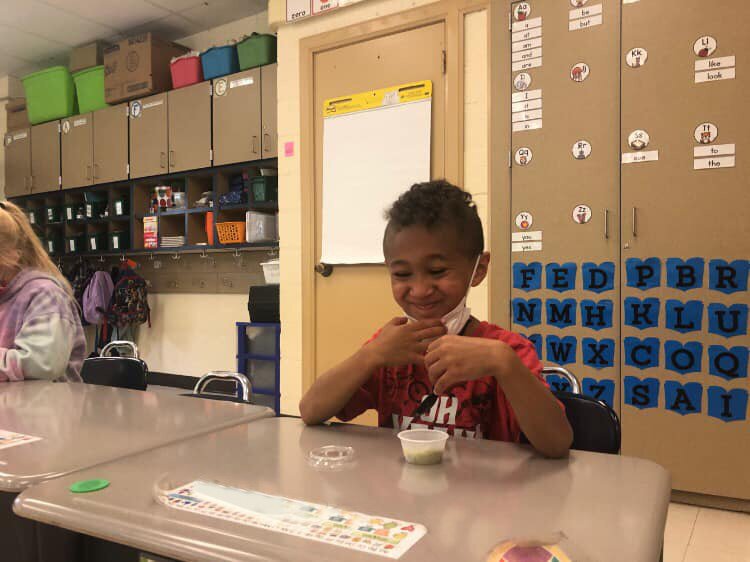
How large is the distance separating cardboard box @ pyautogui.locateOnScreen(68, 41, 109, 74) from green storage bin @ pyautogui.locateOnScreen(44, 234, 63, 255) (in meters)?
1.63

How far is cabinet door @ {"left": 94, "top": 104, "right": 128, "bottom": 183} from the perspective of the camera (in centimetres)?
506

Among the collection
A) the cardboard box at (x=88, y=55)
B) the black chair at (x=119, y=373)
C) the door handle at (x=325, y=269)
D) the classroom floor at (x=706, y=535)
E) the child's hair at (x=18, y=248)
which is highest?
the cardboard box at (x=88, y=55)

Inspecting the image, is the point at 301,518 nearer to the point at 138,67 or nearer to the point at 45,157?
the point at 138,67

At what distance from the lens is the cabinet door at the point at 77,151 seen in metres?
5.30

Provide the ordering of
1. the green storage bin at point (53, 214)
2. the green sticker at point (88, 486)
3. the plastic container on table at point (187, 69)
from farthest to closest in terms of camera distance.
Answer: the green storage bin at point (53, 214) < the plastic container on table at point (187, 69) < the green sticker at point (88, 486)

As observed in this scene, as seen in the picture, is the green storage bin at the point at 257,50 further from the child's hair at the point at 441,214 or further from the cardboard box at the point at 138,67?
the child's hair at the point at 441,214

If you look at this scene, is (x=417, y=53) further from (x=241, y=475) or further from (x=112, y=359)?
(x=241, y=475)

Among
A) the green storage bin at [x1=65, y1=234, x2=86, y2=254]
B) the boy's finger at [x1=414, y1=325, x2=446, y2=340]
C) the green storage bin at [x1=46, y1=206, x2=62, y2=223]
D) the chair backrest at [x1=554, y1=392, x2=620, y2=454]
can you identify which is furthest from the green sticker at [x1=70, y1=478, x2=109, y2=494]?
the green storage bin at [x1=46, y1=206, x2=62, y2=223]

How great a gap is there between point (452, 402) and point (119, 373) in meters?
1.34

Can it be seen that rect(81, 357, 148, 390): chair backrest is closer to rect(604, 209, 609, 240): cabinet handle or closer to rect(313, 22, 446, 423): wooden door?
rect(313, 22, 446, 423): wooden door

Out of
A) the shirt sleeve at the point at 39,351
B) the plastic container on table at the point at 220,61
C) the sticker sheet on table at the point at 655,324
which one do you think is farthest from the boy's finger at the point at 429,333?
the plastic container on table at the point at 220,61

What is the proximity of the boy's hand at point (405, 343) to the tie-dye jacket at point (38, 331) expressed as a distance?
1194mm

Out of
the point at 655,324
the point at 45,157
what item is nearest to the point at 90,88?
the point at 45,157

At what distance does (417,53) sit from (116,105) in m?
3.25
